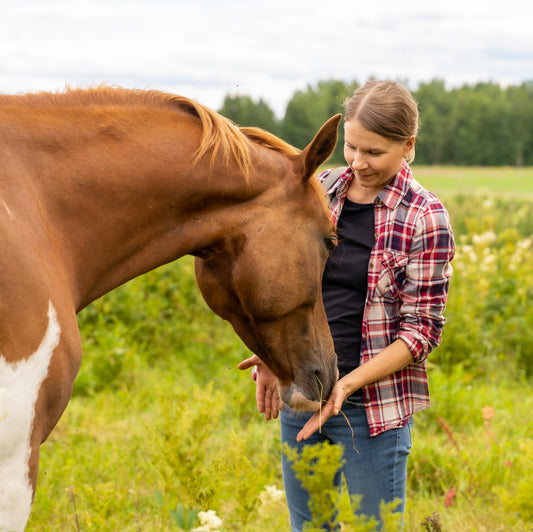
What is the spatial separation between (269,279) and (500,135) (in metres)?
73.3

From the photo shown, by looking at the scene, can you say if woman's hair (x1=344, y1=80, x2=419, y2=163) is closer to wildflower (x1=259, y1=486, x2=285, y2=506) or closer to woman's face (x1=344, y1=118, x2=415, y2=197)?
woman's face (x1=344, y1=118, x2=415, y2=197)

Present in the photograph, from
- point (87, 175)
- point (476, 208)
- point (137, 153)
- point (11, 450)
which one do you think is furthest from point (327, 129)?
point (476, 208)

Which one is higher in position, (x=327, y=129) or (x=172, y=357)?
(x=327, y=129)

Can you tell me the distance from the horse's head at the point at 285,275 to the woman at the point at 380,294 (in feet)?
0.48

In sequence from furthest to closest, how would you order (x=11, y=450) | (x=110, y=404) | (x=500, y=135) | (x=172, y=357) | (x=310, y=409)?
1. (x=500, y=135)
2. (x=172, y=357)
3. (x=110, y=404)
4. (x=310, y=409)
5. (x=11, y=450)

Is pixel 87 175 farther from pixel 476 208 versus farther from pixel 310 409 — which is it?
pixel 476 208

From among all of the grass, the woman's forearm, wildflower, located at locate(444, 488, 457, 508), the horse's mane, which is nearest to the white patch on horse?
the horse's mane

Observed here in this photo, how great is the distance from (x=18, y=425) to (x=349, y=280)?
129cm

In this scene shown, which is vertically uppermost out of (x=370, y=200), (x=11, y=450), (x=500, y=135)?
→ (x=370, y=200)

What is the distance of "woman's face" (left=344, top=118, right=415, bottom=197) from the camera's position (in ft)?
7.43

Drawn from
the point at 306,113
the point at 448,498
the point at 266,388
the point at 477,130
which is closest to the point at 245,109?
the point at 306,113

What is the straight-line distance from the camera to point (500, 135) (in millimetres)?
69000

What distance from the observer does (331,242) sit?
2.22 metres

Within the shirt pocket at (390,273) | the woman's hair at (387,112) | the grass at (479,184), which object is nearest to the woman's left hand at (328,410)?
the shirt pocket at (390,273)
